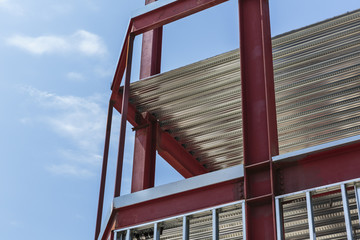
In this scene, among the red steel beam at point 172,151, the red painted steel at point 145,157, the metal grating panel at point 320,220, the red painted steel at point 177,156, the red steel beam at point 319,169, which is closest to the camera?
the red steel beam at point 319,169

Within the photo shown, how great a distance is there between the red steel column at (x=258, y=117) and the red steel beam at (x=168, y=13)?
49.3 inches

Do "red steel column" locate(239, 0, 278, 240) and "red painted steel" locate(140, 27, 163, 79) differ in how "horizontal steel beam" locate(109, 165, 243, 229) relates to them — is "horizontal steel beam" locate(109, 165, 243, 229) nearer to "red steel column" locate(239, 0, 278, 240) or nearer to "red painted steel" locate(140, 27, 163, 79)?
"red steel column" locate(239, 0, 278, 240)

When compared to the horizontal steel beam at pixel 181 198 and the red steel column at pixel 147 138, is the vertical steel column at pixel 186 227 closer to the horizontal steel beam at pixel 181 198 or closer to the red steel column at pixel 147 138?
the horizontal steel beam at pixel 181 198

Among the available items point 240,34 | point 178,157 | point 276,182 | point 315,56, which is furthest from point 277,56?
point 276,182

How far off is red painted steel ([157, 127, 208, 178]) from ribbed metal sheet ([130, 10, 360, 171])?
0.88 ft

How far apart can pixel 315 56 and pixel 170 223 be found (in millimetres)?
6873

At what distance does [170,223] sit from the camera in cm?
1233

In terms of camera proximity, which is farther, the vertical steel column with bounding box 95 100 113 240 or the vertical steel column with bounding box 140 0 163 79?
the vertical steel column with bounding box 140 0 163 79

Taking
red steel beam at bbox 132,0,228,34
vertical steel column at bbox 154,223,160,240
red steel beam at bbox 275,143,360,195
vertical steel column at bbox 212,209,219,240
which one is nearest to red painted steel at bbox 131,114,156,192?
red steel beam at bbox 132,0,228,34

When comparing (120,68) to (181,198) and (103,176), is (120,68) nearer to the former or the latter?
(103,176)

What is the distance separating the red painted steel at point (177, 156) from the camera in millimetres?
19109

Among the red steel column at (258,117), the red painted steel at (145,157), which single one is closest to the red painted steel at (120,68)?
the red painted steel at (145,157)

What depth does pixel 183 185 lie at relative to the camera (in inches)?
484

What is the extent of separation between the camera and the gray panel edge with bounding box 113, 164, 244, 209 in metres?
11.8
